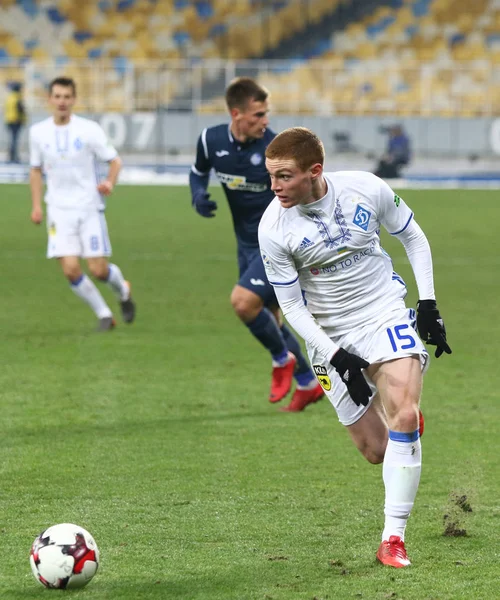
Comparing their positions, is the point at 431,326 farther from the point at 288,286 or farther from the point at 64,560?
the point at 64,560

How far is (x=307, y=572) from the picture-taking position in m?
4.71

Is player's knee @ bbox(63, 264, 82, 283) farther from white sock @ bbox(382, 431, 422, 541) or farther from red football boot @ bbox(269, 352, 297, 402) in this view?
white sock @ bbox(382, 431, 422, 541)

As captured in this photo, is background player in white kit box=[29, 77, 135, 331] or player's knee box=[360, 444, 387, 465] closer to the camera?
player's knee box=[360, 444, 387, 465]

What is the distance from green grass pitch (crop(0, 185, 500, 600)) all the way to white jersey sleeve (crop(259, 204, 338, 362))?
95 centimetres

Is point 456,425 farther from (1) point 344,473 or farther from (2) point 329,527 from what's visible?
(2) point 329,527

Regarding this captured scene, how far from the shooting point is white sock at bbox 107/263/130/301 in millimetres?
11516

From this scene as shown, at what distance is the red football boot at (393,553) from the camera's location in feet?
15.5

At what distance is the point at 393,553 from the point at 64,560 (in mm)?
1345

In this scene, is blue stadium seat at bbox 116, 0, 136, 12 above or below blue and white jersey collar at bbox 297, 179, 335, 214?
above

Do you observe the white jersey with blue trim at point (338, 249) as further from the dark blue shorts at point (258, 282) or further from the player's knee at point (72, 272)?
the player's knee at point (72, 272)

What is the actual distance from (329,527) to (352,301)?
43.1 inches

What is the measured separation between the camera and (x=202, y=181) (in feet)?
28.4

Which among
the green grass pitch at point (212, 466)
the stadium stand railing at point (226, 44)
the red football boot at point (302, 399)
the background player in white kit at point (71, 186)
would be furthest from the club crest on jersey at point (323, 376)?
the stadium stand railing at point (226, 44)

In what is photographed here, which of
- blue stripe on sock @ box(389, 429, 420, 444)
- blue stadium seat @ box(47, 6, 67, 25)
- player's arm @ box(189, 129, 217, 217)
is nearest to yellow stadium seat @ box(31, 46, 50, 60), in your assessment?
blue stadium seat @ box(47, 6, 67, 25)
